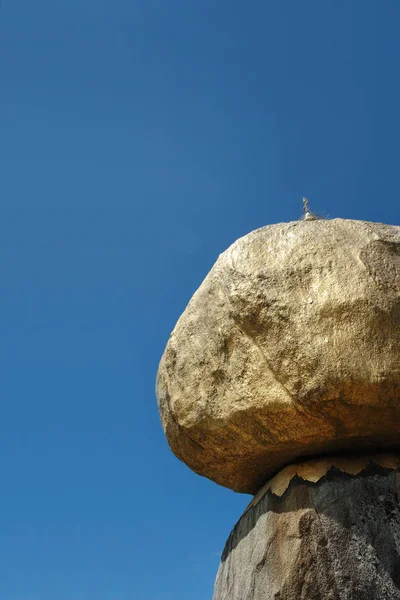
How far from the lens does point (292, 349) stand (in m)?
3.71

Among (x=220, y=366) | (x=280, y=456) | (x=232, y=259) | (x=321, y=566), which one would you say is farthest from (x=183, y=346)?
(x=321, y=566)

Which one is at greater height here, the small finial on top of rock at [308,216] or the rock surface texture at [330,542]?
the small finial on top of rock at [308,216]

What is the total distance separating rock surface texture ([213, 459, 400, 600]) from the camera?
3.58 m

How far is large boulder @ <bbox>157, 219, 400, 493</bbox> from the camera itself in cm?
365

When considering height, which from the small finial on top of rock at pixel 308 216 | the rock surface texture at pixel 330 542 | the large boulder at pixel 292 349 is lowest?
the rock surface texture at pixel 330 542

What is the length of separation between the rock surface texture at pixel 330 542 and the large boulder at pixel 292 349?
0.87 ft

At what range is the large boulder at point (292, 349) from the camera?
3646 millimetres

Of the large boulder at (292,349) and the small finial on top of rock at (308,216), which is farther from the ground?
the small finial on top of rock at (308,216)

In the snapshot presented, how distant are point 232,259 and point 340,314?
0.81m

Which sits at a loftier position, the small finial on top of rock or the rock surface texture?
the small finial on top of rock

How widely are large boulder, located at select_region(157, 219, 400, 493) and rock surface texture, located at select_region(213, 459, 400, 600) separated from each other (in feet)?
0.87

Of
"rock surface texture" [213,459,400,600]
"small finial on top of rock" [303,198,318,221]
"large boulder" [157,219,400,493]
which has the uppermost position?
"small finial on top of rock" [303,198,318,221]

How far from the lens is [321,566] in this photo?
144 inches

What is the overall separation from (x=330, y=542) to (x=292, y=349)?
3.63ft
